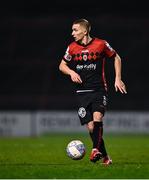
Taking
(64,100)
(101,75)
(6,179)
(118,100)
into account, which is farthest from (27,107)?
(6,179)

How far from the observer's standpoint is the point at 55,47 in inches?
1473

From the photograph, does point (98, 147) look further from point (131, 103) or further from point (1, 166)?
point (131, 103)

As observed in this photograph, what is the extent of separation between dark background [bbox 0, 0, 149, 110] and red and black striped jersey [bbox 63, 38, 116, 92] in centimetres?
2020

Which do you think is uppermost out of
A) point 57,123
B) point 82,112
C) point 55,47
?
point 55,47

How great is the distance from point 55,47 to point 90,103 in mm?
26759

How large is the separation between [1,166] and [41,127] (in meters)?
16.8

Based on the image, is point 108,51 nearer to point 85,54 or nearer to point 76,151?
point 85,54

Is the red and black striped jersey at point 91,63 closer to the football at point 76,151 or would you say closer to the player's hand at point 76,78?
the player's hand at point 76,78

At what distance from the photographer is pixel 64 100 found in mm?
31375

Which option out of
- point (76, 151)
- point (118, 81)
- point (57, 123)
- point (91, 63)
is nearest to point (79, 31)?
point (91, 63)

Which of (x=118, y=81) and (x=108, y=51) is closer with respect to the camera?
(x=118, y=81)

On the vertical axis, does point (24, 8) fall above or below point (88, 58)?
above

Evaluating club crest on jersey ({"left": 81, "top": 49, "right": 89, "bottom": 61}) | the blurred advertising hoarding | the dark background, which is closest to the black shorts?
club crest on jersey ({"left": 81, "top": 49, "right": 89, "bottom": 61})

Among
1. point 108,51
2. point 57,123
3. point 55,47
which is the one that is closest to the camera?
point 108,51
